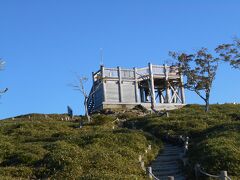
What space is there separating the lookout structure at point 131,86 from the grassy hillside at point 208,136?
1559 cm

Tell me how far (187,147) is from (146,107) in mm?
34329

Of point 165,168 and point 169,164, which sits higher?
point 169,164

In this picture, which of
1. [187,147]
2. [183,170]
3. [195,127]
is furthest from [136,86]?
[183,170]

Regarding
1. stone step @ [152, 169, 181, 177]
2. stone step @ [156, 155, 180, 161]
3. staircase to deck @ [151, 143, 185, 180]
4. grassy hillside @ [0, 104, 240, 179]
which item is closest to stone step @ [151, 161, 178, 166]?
staircase to deck @ [151, 143, 185, 180]

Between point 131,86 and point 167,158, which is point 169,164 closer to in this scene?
point 167,158

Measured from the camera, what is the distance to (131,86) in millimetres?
65875

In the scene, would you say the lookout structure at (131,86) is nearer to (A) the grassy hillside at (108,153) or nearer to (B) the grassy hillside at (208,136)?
(B) the grassy hillside at (208,136)

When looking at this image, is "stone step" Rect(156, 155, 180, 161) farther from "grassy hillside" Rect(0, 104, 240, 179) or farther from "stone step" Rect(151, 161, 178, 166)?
"stone step" Rect(151, 161, 178, 166)

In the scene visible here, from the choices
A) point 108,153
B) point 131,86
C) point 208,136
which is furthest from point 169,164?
point 131,86

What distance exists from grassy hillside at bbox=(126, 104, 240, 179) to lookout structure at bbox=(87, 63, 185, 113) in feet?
51.1

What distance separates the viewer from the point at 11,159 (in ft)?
92.4

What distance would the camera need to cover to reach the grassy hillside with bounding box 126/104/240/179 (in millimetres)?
24727

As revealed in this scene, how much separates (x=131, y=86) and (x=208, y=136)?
33759 mm

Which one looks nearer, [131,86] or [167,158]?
[167,158]
